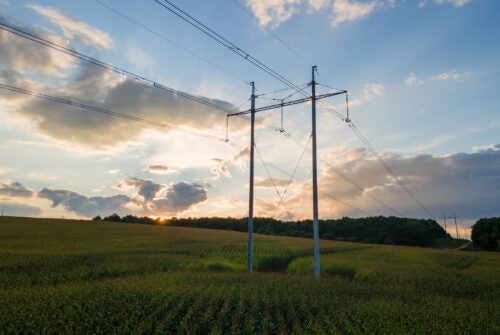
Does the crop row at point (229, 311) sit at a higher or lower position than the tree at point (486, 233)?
lower

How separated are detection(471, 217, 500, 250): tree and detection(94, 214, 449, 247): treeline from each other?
14.8 m

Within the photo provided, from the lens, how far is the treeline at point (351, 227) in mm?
127438

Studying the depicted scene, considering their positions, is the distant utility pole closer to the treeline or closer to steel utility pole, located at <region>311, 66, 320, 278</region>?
steel utility pole, located at <region>311, 66, 320, 278</region>

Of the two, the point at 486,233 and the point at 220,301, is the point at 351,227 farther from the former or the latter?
the point at 220,301

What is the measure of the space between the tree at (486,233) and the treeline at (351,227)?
48.7 ft

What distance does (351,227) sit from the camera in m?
137

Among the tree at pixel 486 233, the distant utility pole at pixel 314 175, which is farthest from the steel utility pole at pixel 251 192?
the tree at pixel 486 233

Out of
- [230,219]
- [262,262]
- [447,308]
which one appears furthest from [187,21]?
[230,219]

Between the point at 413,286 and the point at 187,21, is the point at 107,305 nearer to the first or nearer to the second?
the point at 187,21

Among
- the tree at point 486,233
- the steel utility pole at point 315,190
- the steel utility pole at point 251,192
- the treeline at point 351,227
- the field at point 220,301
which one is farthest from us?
the treeline at point 351,227

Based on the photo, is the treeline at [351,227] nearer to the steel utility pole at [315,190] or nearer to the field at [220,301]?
the field at [220,301]

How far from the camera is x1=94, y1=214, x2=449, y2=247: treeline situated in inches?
5017

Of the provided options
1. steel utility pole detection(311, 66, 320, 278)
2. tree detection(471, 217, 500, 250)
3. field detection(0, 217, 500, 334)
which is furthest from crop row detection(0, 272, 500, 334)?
tree detection(471, 217, 500, 250)

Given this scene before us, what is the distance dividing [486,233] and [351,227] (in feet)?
143
